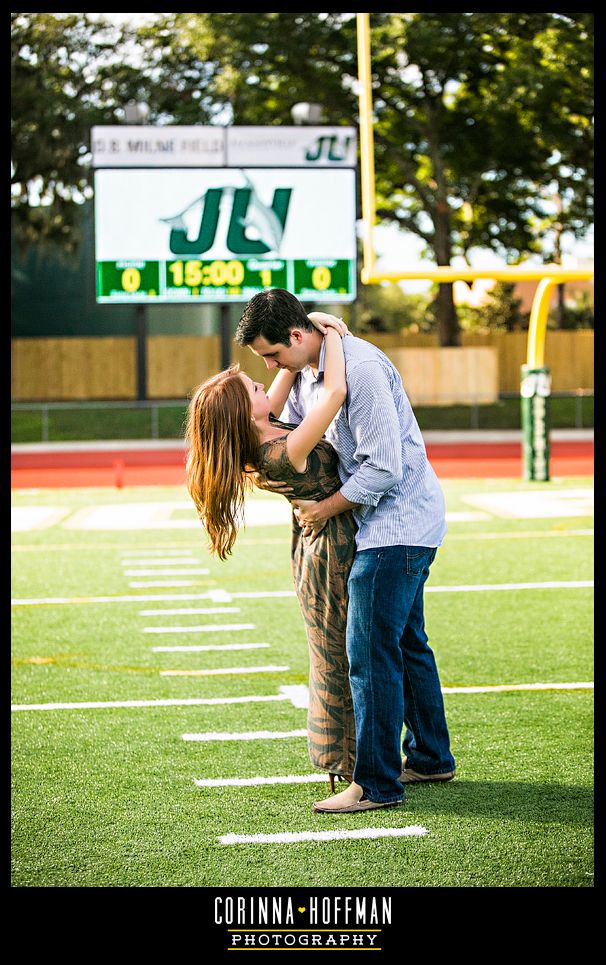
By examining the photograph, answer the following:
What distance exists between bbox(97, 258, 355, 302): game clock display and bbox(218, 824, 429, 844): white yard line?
18.5 meters

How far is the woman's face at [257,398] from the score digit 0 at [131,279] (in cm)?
1871

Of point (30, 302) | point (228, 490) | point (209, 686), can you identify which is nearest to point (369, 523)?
point (228, 490)

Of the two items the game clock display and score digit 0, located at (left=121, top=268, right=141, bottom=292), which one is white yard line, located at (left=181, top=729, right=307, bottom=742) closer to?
the game clock display

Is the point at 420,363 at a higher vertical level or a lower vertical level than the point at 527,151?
lower

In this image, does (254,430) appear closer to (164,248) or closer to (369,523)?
(369,523)

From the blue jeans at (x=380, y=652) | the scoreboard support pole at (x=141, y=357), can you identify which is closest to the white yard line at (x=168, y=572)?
the blue jeans at (x=380, y=652)

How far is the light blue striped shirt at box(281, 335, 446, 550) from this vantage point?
414 cm

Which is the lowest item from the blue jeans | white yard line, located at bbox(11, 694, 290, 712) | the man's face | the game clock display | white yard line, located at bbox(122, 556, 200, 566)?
white yard line, located at bbox(11, 694, 290, 712)

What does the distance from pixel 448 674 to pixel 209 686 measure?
117cm

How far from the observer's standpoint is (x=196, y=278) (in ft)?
73.6

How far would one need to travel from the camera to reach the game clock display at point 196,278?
2241cm

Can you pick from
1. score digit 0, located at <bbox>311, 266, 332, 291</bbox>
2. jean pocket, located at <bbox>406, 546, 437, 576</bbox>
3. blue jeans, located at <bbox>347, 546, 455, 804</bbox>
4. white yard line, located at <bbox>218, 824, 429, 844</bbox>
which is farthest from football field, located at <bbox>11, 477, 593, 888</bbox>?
score digit 0, located at <bbox>311, 266, 332, 291</bbox>

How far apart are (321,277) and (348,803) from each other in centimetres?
1916

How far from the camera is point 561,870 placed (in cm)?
389
